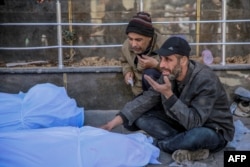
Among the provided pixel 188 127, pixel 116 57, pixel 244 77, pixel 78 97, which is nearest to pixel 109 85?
pixel 78 97

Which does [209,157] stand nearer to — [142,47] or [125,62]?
[142,47]

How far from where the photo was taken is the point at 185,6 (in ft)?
20.8

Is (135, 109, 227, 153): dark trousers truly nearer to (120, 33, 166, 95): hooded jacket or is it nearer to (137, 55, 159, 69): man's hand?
(137, 55, 159, 69): man's hand

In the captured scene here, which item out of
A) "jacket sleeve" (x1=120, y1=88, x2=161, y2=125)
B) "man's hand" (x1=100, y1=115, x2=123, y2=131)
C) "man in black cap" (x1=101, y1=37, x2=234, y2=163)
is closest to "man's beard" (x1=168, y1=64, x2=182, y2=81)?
"man in black cap" (x1=101, y1=37, x2=234, y2=163)

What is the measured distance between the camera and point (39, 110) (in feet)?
13.6

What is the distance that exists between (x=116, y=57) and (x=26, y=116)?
2501mm

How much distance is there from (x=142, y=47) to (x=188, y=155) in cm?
135

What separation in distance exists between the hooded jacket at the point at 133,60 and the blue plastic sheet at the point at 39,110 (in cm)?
71

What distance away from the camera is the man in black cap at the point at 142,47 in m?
4.31

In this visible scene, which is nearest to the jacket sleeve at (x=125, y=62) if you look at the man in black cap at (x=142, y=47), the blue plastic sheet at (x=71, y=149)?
the man in black cap at (x=142, y=47)

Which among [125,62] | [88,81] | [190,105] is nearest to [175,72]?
[190,105]

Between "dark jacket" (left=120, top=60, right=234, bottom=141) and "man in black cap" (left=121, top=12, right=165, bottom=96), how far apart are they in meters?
0.77

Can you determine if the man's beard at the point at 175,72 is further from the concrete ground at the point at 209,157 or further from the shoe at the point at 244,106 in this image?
the shoe at the point at 244,106

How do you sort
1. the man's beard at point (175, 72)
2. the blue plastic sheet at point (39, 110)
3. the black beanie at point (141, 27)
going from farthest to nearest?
the black beanie at point (141, 27) < the blue plastic sheet at point (39, 110) < the man's beard at point (175, 72)
